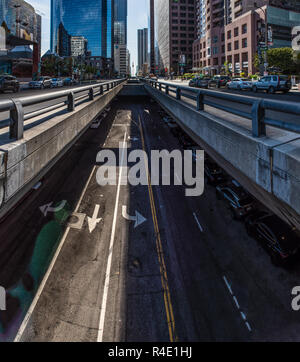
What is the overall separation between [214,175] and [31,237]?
1095 centimetres

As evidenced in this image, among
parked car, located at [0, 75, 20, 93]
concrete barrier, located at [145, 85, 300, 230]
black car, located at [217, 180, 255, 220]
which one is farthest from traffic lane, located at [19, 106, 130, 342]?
parked car, located at [0, 75, 20, 93]

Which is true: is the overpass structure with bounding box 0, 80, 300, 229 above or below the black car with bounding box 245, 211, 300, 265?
above

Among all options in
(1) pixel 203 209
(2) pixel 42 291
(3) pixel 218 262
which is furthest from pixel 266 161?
(1) pixel 203 209

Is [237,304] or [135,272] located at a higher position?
[135,272]

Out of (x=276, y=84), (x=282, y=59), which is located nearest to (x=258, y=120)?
(x=276, y=84)

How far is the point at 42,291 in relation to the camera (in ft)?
28.2

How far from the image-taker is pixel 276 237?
30.7 feet

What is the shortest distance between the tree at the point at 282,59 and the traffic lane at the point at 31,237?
61691mm

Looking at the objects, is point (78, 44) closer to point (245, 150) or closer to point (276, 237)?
point (276, 237)

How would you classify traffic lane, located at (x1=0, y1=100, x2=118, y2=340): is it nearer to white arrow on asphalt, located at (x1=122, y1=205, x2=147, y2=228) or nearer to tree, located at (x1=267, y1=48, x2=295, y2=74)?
white arrow on asphalt, located at (x1=122, y1=205, x2=147, y2=228)

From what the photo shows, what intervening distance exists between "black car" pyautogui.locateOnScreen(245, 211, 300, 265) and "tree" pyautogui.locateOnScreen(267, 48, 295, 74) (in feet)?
207

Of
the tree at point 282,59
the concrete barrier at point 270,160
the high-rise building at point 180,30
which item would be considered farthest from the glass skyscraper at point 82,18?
the concrete barrier at point 270,160

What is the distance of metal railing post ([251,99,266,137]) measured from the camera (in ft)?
15.8
